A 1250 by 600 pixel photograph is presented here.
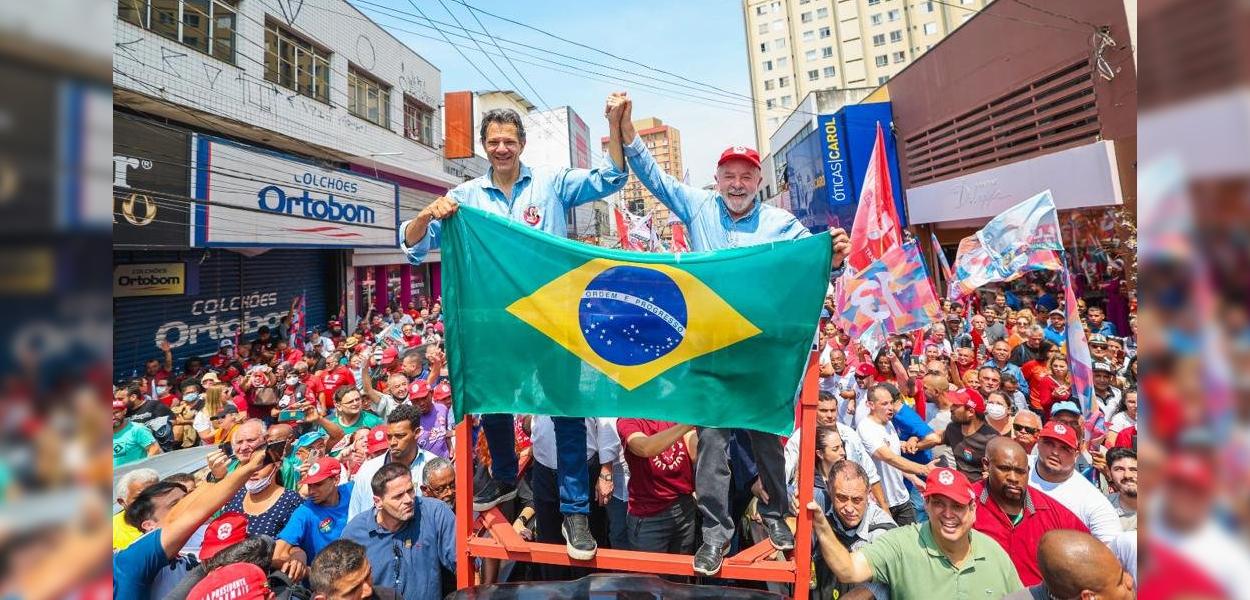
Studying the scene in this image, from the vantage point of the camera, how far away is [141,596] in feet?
10.1

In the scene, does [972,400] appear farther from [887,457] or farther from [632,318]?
[632,318]

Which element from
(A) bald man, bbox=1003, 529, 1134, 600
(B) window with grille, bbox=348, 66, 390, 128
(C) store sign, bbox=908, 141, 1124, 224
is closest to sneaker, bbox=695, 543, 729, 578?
(A) bald man, bbox=1003, 529, 1134, 600

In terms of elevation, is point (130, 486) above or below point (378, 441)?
below

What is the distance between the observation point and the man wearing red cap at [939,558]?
127 inches

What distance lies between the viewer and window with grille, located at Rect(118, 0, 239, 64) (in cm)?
1205

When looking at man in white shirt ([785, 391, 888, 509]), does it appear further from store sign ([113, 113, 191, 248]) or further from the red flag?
store sign ([113, 113, 191, 248])

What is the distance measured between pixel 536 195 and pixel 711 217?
3.22ft

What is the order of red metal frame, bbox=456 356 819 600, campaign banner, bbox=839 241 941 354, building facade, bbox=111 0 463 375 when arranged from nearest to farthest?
red metal frame, bbox=456 356 819 600 < campaign banner, bbox=839 241 941 354 < building facade, bbox=111 0 463 375

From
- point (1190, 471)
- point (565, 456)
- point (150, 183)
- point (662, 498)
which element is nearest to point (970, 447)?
point (662, 498)

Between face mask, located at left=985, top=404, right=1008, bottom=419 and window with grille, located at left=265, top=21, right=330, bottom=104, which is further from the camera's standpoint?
window with grille, located at left=265, top=21, right=330, bottom=104

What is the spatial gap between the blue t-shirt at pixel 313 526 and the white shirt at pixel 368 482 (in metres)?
0.09

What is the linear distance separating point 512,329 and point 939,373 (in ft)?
18.1

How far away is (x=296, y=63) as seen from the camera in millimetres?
17094

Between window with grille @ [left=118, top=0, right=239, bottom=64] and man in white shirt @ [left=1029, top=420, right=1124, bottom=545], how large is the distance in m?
15.9
